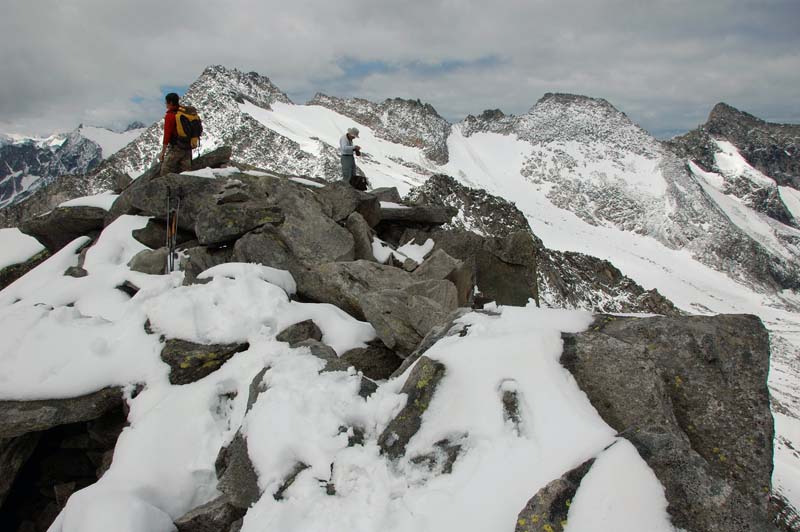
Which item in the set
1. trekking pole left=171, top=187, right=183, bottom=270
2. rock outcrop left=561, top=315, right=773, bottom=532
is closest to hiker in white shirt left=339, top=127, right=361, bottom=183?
trekking pole left=171, top=187, right=183, bottom=270

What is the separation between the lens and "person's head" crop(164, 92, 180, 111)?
1353cm

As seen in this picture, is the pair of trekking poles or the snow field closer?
the pair of trekking poles

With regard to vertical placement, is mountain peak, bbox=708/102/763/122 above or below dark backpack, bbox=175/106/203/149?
above

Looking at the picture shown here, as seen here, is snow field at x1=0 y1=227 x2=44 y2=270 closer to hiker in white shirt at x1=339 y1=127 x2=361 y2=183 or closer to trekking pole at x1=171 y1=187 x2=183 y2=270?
trekking pole at x1=171 y1=187 x2=183 y2=270

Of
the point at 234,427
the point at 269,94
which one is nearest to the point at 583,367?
the point at 234,427

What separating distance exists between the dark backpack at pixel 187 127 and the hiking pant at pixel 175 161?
248 mm

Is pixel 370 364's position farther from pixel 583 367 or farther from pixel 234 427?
pixel 583 367

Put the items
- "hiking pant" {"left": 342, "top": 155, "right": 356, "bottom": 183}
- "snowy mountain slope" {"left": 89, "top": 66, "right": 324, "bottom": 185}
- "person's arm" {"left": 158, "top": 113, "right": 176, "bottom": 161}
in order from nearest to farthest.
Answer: "person's arm" {"left": 158, "top": 113, "right": 176, "bottom": 161}, "hiking pant" {"left": 342, "top": 155, "right": 356, "bottom": 183}, "snowy mountain slope" {"left": 89, "top": 66, "right": 324, "bottom": 185}

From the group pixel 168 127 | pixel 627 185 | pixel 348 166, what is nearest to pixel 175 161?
pixel 168 127

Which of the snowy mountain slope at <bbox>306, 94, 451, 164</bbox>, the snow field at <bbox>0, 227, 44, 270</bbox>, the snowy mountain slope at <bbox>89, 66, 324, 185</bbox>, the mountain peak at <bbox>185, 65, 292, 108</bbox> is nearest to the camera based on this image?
the snow field at <bbox>0, 227, 44, 270</bbox>

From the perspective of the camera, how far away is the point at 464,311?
7988 mm

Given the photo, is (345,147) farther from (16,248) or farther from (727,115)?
(727,115)

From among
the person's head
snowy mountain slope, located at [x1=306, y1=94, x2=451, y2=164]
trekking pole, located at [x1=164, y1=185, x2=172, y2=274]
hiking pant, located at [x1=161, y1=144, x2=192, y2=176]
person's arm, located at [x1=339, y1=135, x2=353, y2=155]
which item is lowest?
trekking pole, located at [x1=164, y1=185, x2=172, y2=274]

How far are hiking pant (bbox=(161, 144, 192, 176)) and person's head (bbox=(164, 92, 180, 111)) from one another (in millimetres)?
1398
